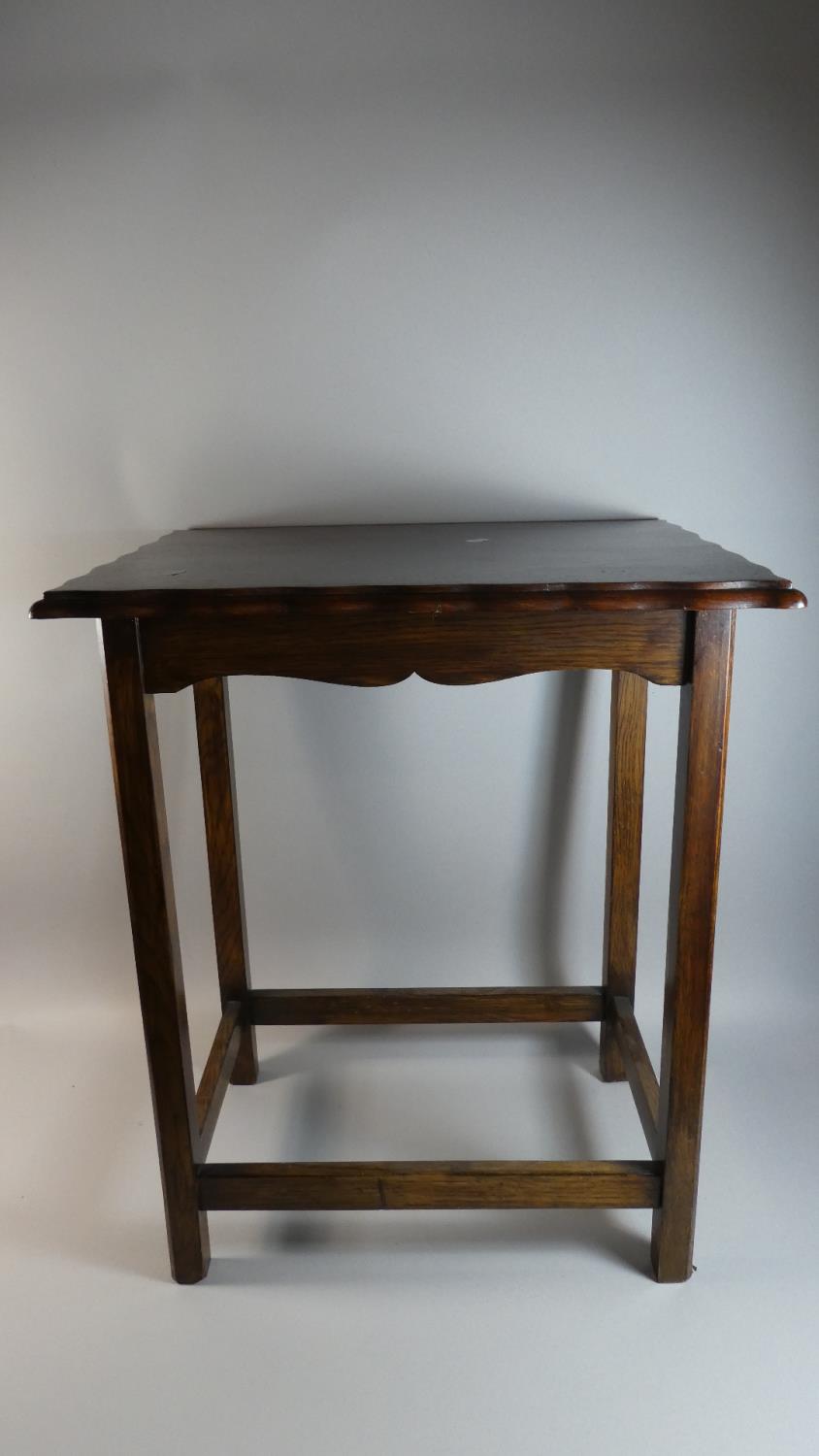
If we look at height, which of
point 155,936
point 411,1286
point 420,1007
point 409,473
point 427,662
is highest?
point 409,473

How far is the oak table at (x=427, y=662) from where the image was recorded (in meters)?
1.26

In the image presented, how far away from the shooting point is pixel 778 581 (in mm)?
1220

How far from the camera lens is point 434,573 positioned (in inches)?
53.2

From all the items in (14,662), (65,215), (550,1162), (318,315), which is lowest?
(550,1162)

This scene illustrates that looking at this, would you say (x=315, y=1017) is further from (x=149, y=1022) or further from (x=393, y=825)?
(x=149, y=1022)

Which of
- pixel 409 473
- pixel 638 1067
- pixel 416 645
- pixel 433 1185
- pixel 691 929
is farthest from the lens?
pixel 409 473

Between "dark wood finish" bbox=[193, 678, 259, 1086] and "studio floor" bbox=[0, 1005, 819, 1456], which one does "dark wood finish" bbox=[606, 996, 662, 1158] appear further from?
"dark wood finish" bbox=[193, 678, 259, 1086]

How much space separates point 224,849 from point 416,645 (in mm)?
757

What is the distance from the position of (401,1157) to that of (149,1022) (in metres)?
0.54

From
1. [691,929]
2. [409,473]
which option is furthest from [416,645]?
[409,473]

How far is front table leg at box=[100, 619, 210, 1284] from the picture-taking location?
1337 mm

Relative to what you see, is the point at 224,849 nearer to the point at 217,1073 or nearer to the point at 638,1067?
the point at 217,1073

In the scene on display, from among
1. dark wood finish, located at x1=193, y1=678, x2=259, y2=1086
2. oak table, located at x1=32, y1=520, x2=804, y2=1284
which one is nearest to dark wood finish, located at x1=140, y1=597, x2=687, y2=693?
oak table, located at x1=32, y1=520, x2=804, y2=1284

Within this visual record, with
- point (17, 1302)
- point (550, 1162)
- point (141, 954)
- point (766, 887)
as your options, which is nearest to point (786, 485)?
point (766, 887)
